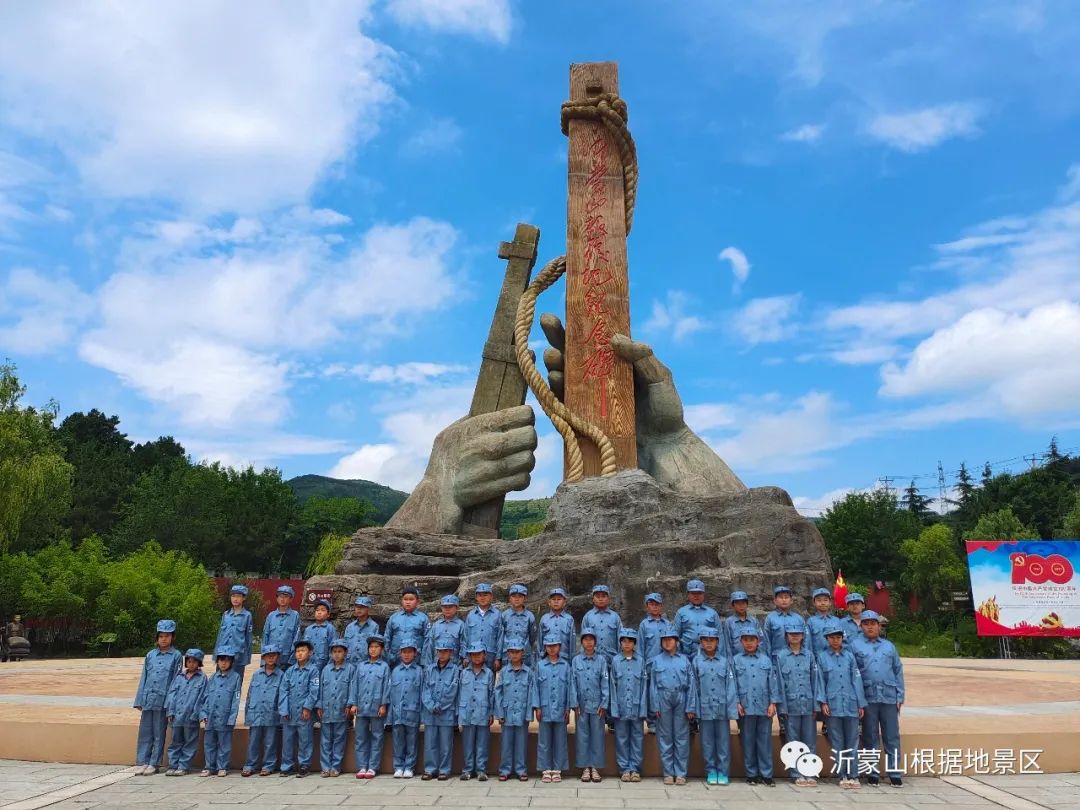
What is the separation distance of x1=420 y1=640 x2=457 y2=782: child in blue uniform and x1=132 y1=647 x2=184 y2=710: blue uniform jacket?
173 centimetres

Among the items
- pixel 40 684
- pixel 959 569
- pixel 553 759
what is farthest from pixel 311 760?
pixel 959 569

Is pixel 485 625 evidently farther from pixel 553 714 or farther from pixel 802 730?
pixel 802 730

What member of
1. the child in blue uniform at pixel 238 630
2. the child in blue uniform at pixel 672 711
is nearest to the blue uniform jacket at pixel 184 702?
the child in blue uniform at pixel 238 630

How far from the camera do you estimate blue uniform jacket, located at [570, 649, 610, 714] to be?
473 cm

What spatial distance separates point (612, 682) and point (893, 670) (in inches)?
67.3

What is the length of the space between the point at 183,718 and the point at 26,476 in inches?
582

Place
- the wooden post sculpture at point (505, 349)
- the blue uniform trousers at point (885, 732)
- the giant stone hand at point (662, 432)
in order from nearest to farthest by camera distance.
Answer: the blue uniform trousers at point (885, 732) → the giant stone hand at point (662, 432) → the wooden post sculpture at point (505, 349)

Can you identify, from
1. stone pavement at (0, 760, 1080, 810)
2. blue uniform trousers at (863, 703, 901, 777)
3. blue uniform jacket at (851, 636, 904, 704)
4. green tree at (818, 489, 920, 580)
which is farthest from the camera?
green tree at (818, 489, 920, 580)

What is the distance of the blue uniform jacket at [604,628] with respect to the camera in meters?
5.24

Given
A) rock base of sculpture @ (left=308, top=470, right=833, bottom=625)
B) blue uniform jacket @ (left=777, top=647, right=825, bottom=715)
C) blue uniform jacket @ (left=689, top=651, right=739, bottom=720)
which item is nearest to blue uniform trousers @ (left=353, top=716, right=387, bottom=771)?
rock base of sculpture @ (left=308, top=470, right=833, bottom=625)

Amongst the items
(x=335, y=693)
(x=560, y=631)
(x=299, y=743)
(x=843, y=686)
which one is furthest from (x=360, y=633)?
(x=843, y=686)

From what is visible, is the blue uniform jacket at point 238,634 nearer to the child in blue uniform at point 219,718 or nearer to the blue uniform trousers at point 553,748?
the child in blue uniform at point 219,718

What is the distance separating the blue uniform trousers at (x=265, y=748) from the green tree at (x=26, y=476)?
14.7 m

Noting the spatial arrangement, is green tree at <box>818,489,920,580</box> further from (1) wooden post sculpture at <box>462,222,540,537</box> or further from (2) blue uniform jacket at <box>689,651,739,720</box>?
(2) blue uniform jacket at <box>689,651,739,720</box>
